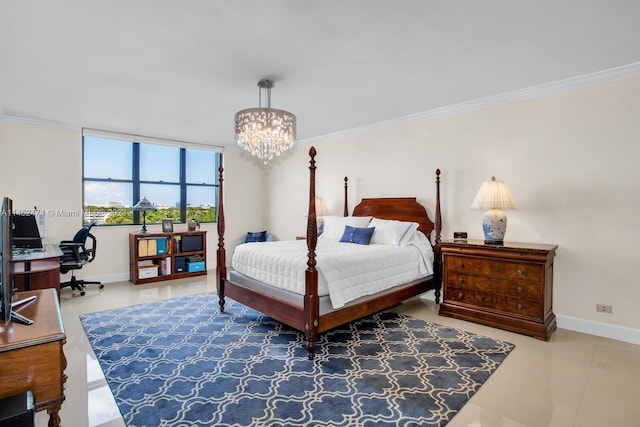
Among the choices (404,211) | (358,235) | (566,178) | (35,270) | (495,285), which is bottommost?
(495,285)

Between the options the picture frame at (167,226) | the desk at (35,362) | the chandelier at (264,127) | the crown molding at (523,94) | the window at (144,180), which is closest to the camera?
the desk at (35,362)

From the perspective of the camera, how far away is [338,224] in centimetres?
491

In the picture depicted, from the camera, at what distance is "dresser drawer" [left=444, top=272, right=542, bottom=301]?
3.23 metres

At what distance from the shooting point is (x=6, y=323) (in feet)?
5.40

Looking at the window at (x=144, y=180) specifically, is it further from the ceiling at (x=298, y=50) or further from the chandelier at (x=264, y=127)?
the chandelier at (x=264, y=127)

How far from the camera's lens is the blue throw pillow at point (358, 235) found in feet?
14.1

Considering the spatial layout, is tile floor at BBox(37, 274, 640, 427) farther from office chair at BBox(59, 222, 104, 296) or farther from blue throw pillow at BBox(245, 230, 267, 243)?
blue throw pillow at BBox(245, 230, 267, 243)

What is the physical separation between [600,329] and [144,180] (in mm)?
6561

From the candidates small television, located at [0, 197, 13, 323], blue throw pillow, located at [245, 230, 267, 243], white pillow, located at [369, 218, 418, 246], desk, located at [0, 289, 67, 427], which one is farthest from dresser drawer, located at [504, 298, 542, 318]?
blue throw pillow, located at [245, 230, 267, 243]

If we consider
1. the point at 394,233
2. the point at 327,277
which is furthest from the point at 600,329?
the point at 327,277

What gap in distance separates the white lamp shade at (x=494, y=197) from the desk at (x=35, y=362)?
3.54m

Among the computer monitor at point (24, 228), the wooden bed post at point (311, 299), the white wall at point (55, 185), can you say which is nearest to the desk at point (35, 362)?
the wooden bed post at point (311, 299)

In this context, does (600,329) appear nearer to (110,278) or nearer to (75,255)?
(75,255)

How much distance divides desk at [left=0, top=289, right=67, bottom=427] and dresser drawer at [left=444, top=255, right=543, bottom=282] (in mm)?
3470
